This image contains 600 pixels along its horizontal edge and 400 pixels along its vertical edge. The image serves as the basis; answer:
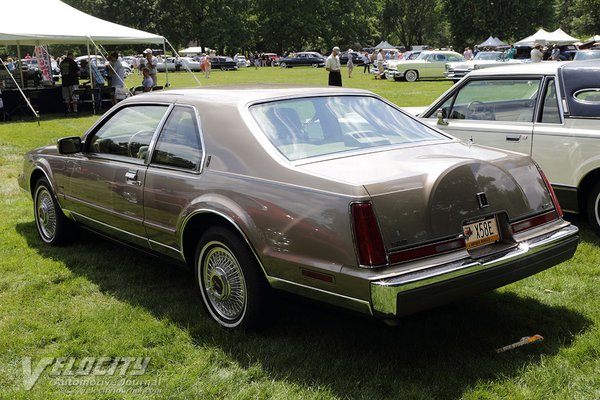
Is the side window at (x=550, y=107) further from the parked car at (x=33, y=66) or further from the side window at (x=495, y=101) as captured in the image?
the parked car at (x=33, y=66)

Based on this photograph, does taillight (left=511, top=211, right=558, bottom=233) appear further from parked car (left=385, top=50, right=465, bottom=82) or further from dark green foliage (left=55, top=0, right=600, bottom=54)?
dark green foliage (left=55, top=0, right=600, bottom=54)

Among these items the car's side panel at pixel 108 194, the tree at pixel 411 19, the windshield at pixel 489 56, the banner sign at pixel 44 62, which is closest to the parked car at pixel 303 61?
the windshield at pixel 489 56

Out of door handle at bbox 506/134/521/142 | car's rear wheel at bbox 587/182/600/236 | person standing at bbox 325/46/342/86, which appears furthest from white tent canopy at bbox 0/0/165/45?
car's rear wheel at bbox 587/182/600/236

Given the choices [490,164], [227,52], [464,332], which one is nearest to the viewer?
[490,164]

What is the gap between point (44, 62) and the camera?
24.8 metres

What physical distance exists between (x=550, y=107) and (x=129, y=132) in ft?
13.1

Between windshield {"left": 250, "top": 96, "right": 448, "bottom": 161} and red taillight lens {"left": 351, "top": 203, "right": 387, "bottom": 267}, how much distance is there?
721 millimetres

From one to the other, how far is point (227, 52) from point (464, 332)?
241 feet

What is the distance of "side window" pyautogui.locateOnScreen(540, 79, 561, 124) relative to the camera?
610cm

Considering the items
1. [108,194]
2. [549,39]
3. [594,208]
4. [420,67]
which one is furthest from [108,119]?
[549,39]

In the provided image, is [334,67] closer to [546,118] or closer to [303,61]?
[546,118]

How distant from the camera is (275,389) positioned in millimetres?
3359

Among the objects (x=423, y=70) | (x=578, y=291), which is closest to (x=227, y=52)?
(x=423, y=70)

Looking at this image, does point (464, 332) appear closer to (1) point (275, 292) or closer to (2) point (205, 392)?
(1) point (275, 292)
